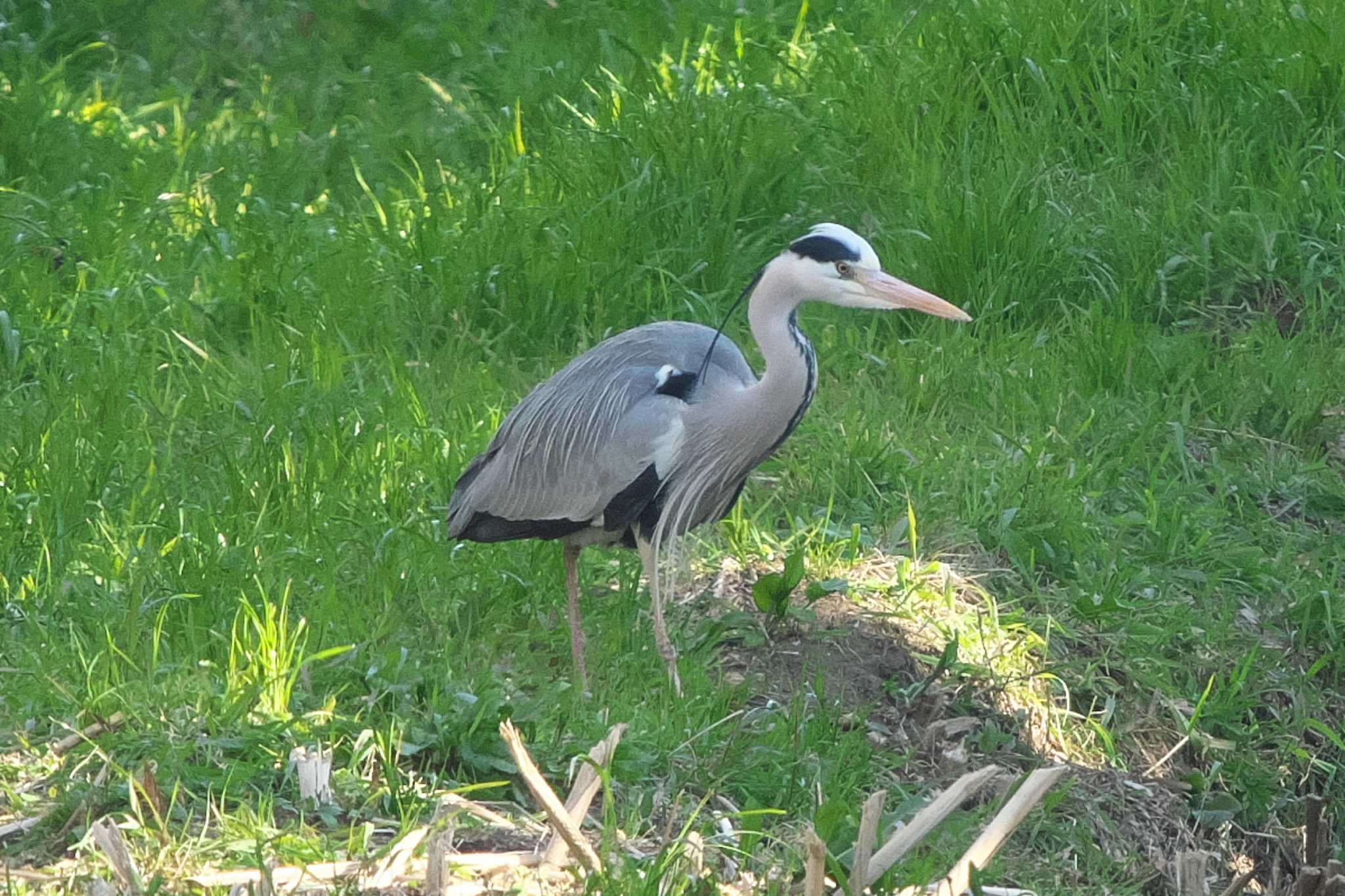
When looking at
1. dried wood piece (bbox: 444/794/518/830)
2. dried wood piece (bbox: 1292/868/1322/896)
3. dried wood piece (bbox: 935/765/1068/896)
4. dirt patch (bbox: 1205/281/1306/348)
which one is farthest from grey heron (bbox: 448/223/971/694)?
dirt patch (bbox: 1205/281/1306/348)

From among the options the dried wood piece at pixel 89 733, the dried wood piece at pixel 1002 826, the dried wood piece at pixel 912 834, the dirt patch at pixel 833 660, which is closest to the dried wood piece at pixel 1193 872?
the dried wood piece at pixel 1002 826

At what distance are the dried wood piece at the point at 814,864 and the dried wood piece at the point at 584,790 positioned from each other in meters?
0.42

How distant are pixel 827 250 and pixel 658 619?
96cm

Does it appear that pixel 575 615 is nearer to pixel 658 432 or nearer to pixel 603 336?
pixel 658 432

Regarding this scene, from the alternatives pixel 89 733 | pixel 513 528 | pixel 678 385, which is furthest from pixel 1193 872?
pixel 89 733

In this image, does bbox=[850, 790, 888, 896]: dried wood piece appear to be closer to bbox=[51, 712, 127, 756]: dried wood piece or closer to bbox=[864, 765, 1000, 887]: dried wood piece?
bbox=[864, 765, 1000, 887]: dried wood piece

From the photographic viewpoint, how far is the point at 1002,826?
120 inches

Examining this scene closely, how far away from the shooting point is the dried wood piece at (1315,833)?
346 cm

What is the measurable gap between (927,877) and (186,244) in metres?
3.94

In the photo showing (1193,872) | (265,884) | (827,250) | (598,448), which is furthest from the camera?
(598,448)

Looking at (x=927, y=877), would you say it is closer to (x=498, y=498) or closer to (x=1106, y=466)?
(x=498, y=498)

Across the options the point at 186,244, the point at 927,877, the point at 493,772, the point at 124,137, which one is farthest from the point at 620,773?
the point at 124,137

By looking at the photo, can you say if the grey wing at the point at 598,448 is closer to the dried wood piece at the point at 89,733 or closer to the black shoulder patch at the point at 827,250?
the black shoulder patch at the point at 827,250

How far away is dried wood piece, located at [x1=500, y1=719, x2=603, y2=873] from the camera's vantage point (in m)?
2.97
